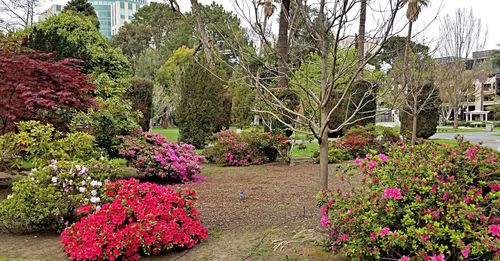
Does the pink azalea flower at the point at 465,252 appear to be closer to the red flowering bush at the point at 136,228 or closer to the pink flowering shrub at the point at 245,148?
the red flowering bush at the point at 136,228

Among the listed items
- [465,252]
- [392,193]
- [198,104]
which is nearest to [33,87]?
[392,193]

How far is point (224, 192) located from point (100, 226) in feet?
11.3

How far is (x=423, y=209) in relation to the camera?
3.12 meters

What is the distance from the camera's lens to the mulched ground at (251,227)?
13.3 ft

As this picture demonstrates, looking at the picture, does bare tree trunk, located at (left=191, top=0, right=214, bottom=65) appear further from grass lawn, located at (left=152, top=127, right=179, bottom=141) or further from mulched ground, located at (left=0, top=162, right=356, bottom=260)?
grass lawn, located at (left=152, top=127, right=179, bottom=141)

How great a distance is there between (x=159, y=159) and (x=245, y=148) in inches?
151

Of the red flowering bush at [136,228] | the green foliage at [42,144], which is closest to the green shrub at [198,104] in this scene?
the green foliage at [42,144]

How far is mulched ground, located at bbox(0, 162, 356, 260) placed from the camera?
4047mm

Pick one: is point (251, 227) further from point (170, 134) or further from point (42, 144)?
point (170, 134)

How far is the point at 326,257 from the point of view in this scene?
3711 mm

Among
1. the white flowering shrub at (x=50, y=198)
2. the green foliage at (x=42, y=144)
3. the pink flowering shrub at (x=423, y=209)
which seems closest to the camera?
the pink flowering shrub at (x=423, y=209)

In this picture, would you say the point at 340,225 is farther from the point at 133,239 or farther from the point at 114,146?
the point at 114,146

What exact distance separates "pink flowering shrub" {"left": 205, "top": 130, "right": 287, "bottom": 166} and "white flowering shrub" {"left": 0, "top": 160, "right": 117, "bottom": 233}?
6.39m

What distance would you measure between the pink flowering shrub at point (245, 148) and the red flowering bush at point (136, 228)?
22.9ft
